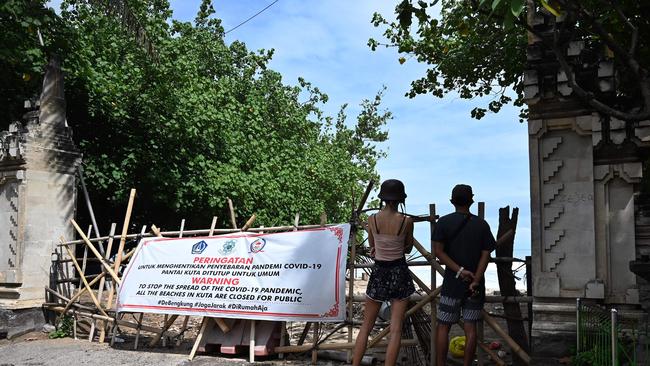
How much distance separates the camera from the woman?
6621 mm

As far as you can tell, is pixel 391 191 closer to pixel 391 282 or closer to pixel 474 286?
pixel 391 282

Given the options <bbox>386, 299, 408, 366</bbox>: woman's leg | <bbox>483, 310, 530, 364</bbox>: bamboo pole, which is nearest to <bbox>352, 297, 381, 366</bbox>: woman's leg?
<bbox>386, 299, 408, 366</bbox>: woman's leg

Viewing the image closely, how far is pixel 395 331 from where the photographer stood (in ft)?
21.3

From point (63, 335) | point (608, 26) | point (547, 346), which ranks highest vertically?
point (608, 26)

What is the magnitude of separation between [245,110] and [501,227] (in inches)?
582

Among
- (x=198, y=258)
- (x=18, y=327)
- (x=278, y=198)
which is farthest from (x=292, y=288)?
(x=278, y=198)

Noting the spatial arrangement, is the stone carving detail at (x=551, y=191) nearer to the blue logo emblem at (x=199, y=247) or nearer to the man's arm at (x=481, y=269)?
the man's arm at (x=481, y=269)

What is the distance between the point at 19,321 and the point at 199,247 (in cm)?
448

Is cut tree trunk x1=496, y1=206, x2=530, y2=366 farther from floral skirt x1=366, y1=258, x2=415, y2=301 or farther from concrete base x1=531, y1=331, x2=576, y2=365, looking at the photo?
floral skirt x1=366, y1=258, x2=415, y2=301

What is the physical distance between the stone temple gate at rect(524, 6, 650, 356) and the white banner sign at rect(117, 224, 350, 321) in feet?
7.83

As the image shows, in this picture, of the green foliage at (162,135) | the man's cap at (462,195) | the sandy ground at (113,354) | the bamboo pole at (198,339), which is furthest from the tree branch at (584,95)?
the green foliage at (162,135)

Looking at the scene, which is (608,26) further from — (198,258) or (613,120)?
(198,258)

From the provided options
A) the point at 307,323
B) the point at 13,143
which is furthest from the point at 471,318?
the point at 13,143

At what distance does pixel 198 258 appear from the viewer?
8.97 metres
